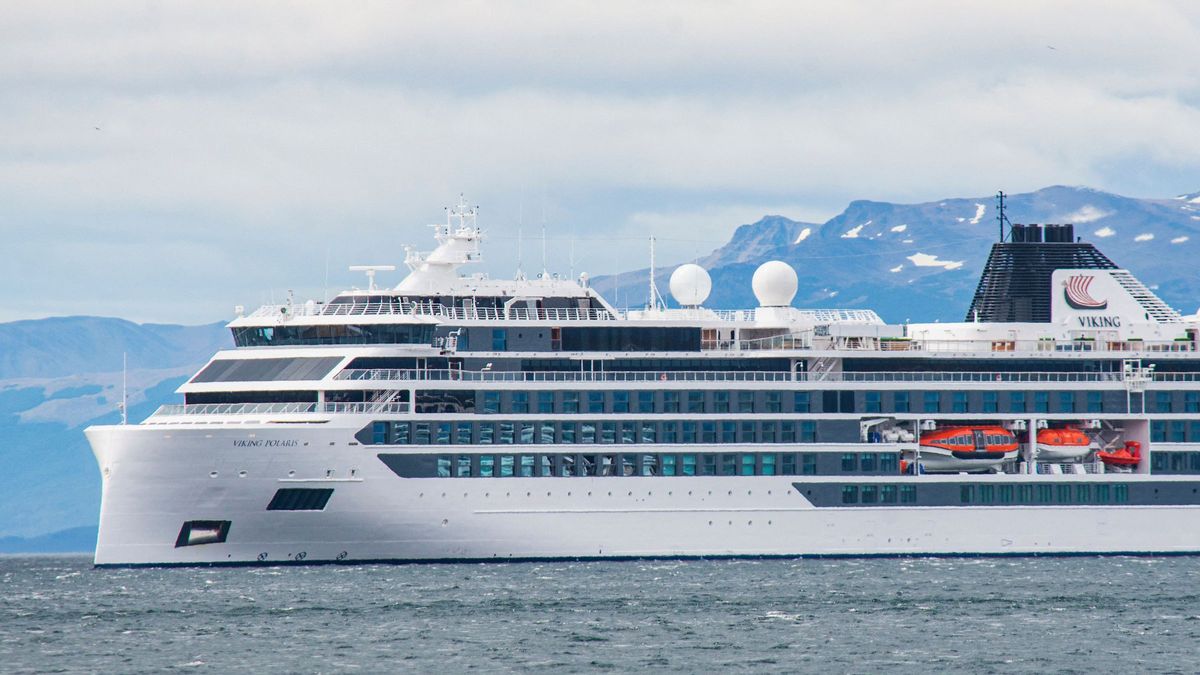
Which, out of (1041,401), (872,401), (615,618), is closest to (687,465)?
(872,401)

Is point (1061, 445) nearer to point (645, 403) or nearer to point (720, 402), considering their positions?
point (720, 402)

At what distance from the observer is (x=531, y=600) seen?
161ft

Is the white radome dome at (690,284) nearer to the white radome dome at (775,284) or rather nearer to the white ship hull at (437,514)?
the white radome dome at (775,284)

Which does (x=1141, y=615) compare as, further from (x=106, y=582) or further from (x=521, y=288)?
(x=106, y=582)

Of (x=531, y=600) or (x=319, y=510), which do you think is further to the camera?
(x=319, y=510)

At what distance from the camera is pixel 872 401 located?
201 feet

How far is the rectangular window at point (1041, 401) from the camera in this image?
62.6 m

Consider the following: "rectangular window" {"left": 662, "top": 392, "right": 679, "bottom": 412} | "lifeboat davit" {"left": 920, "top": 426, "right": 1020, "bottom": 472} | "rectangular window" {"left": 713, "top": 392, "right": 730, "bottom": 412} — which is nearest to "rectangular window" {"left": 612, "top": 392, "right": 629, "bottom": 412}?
"rectangular window" {"left": 662, "top": 392, "right": 679, "bottom": 412}

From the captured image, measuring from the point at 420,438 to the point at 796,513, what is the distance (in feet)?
37.9

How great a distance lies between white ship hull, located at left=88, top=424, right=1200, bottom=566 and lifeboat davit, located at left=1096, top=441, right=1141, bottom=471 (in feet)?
12.9

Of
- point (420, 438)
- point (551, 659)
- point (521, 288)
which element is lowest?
point (551, 659)

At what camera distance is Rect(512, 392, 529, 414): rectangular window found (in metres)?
58.1

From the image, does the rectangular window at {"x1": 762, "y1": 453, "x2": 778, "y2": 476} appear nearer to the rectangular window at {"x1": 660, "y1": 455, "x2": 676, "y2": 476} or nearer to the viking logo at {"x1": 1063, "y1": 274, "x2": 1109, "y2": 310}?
the rectangular window at {"x1": 660, "y1": 455, "x2": 676, "y2": 476}

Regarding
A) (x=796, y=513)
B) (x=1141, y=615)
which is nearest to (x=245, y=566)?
(x=796, y=513)
